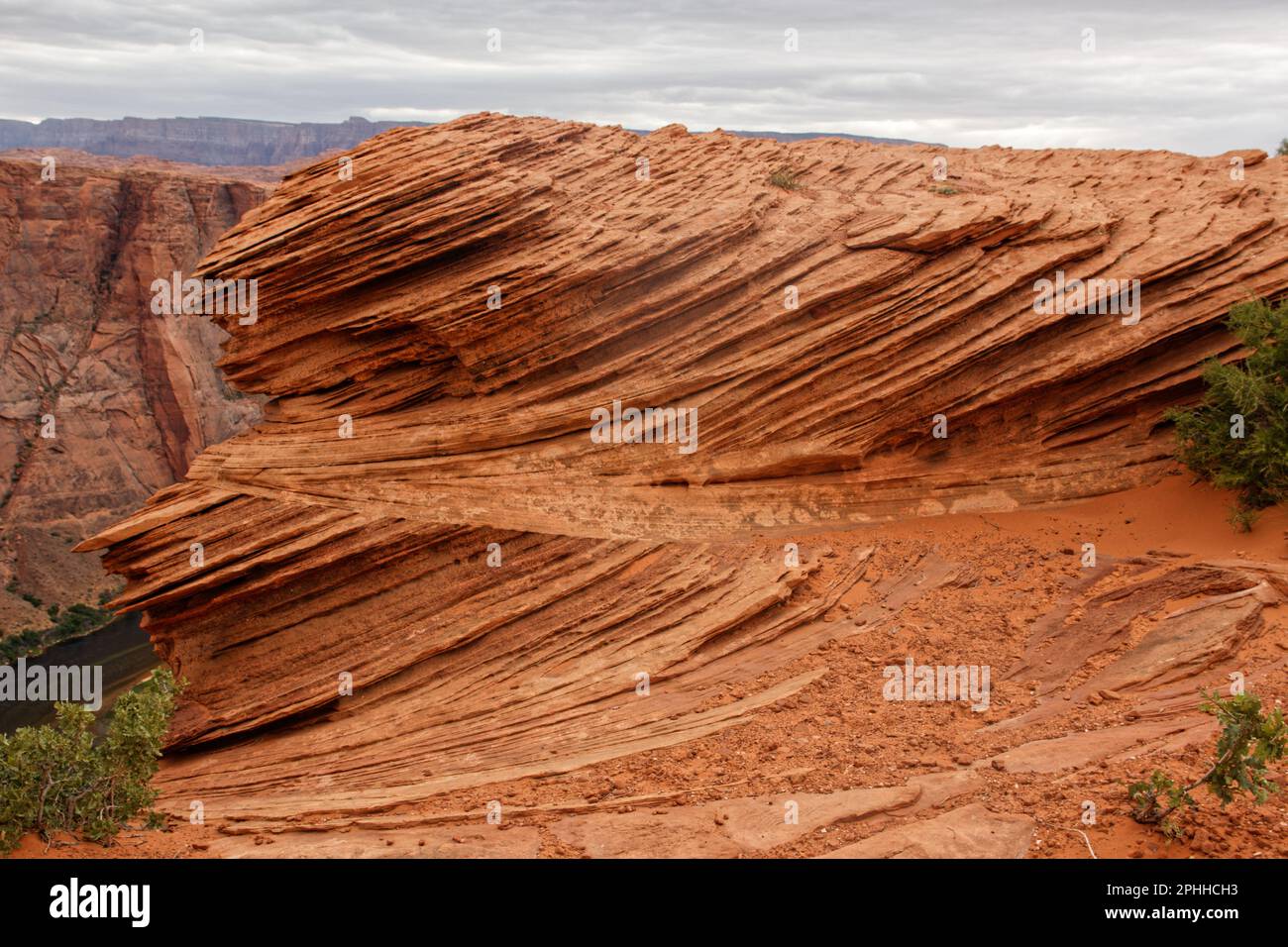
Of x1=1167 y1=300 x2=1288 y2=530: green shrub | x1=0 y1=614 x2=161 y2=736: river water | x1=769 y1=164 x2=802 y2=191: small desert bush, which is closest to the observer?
x1=1167 y1=300 x2=1288 y2=530: green shrub

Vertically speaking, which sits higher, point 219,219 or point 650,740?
point 219,219

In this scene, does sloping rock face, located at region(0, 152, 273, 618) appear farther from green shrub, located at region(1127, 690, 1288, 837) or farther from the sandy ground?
green shrub, located at region(1127, 690, 1288, 837)

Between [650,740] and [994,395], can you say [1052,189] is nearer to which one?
[994,395]

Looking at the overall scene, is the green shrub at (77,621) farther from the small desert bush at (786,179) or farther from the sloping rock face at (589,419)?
the small desert bush at (786,179)

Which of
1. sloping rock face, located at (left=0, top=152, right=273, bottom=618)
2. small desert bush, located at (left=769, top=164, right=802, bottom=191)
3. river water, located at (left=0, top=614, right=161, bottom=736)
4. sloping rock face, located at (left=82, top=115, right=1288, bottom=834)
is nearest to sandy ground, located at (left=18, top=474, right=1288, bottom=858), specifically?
sloping rock face, located at (left=82, top=115, right=1288, bottom=834)

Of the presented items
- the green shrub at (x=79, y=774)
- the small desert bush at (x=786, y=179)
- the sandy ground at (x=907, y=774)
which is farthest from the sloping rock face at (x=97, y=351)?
the sandy ground at (x=907, y=774)

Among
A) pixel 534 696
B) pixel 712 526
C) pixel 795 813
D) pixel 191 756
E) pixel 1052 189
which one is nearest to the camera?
pixel 795 813

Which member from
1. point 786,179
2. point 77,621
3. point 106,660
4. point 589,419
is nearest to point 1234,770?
point 589,419

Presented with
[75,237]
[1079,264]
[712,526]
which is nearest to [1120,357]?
[1079,264]
